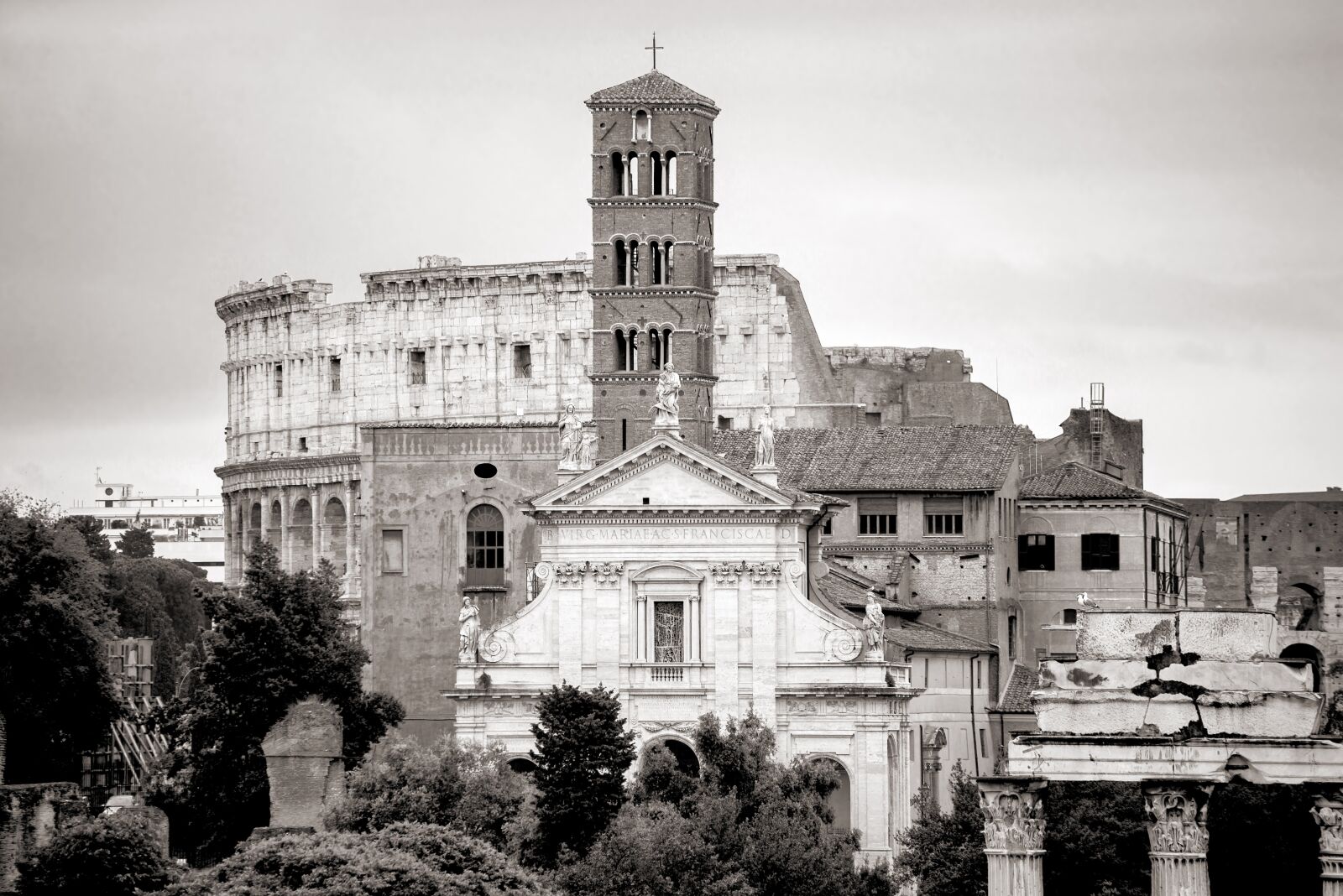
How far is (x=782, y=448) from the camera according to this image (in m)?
91.2

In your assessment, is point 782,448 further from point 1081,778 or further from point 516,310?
point 1081,778

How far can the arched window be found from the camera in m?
94.1

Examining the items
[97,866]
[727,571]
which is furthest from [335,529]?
[97,866]

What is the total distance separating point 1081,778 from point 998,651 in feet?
170

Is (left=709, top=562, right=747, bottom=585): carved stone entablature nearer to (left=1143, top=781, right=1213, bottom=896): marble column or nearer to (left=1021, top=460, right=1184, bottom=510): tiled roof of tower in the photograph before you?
(left=1021, top=460, right=1184, bottom=510): tiled roof of tower

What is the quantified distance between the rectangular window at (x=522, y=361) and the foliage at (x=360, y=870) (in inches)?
3237

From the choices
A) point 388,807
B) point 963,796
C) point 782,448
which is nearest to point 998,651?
point 782,448

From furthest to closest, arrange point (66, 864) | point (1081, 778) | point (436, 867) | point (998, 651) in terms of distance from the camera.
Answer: point (998, 651) → point (66, 864) → point (436, 867) → point (1081, 778)

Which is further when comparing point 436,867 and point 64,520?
point 64,520

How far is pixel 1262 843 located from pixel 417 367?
76.7 meters

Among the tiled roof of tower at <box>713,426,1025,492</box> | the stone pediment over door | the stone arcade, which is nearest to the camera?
the stone arcade


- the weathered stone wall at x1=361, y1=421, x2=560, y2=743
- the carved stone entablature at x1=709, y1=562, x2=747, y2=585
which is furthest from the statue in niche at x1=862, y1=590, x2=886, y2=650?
the weathered stone wall at x1=361, y1=421, x2=560, y2=743

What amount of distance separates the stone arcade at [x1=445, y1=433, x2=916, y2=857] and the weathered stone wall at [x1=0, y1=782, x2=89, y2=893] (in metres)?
13.8

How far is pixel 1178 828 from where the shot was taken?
113ft
